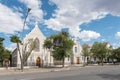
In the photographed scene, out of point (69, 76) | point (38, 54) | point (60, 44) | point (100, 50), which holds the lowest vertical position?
point (69, 76)

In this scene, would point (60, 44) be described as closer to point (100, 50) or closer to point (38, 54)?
point (38, 54)

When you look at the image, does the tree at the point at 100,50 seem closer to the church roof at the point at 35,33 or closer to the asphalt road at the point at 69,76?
the church roof at the point at 35,33

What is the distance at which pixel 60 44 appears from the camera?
189ft

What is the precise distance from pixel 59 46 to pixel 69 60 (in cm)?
1569

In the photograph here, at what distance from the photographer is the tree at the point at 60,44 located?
5641 centimetres

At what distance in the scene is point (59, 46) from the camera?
57.4 m

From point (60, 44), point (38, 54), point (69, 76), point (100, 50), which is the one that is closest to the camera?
point (69, 76)

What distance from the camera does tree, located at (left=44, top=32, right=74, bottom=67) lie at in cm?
5641

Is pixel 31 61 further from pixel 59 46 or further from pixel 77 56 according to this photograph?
pixel 77 56

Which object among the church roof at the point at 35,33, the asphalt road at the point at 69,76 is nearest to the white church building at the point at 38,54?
the church roof at the point at 35,33

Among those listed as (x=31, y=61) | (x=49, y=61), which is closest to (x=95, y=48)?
(x=49, y=61)

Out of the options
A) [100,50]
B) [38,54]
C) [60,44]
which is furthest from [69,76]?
[100,50]

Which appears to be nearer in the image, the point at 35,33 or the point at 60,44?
the point at 60,44

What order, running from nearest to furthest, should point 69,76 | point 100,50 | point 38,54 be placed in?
point 69,76
point 38,54
point 100,50
